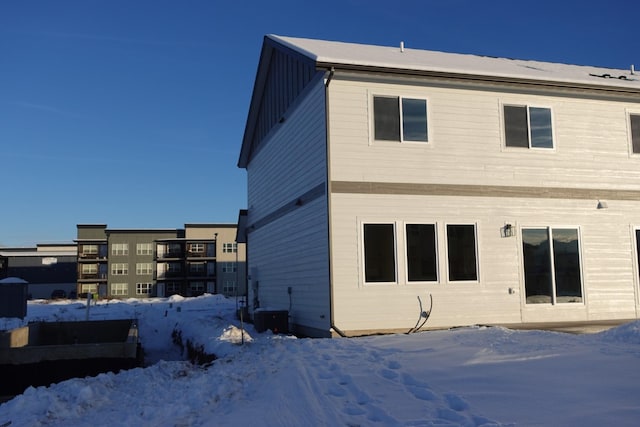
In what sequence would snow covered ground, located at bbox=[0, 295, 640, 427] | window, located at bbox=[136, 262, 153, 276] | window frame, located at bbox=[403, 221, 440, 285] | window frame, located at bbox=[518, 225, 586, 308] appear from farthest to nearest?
window, located at bbox=[136, 262, 153, 276]
window frame, located at bbox=[518, 225, 586, 308]
window frame, located at bbox=[403, 221, 440, 285]
snow covered ground, located at bbox=[0, 295, 640, 427]

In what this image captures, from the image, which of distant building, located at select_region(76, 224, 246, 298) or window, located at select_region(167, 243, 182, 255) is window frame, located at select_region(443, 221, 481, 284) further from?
window, located at select_region(167, 243, 182, 255)

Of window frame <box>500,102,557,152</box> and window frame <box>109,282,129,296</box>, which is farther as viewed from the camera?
window frame <box>109,282,129,296</box>

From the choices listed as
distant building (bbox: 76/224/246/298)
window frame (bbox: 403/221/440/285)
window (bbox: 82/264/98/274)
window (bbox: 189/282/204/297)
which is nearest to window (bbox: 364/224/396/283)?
window frame (bbox: 403/221/440/285)

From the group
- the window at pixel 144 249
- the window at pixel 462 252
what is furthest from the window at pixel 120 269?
the window at pixel 462 252

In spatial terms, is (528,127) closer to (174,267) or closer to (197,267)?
(197,267)

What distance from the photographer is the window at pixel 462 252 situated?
1328 centimetres

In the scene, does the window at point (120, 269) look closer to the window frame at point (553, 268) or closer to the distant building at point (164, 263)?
the distant building at point (164, 263)

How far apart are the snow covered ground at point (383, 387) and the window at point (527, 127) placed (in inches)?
224

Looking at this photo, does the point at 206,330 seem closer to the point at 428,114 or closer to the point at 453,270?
the point at 453,270

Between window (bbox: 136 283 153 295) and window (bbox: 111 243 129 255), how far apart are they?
13.9 ft

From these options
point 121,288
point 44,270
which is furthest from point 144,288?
point 44,270

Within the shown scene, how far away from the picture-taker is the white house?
12.8 m

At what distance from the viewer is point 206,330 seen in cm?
1741

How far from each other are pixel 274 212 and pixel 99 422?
1186 centimetres
